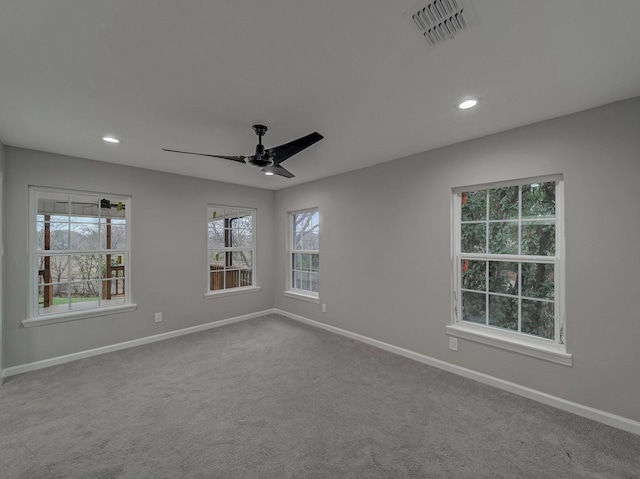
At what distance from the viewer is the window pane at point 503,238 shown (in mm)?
2631

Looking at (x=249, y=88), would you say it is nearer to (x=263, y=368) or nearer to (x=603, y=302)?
(x=263, y=368)

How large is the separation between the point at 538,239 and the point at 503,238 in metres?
0.27

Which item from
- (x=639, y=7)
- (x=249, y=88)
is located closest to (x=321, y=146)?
(x=249, y=88)

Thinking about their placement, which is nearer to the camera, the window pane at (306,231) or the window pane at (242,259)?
the window pane at (306,231)

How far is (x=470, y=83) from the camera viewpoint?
1.81m

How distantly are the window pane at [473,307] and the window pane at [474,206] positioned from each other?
0.81 m

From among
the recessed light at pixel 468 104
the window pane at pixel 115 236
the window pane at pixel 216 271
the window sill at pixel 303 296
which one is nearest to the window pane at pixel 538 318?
the recessed light at pixel 468 104

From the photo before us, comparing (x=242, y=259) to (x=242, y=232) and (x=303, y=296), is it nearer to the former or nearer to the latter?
(x=242, y=232)

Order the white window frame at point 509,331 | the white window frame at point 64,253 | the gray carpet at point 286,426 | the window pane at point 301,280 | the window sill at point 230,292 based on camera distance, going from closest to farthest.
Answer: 1. the gray carpet at point 286,426
2. the white window frame at point 509,331
3. the white window frame at point 64,253
4. the window sill at point 230,292
5. the window pane at point 301,280

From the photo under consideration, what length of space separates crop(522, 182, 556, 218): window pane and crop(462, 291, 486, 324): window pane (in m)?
0.93

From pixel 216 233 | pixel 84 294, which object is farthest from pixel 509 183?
pixel 84 294

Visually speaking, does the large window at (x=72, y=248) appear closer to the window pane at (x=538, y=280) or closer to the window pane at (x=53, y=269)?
the window pane at (x=53, y=269)

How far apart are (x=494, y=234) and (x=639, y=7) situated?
187 cm

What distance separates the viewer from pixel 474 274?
289cm
